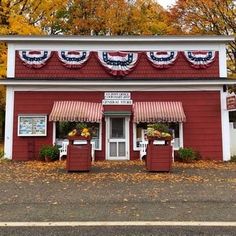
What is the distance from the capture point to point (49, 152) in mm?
18297

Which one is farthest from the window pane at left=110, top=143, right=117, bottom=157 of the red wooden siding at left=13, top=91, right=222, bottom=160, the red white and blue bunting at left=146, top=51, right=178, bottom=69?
the red white and blue bunting at left=146, top=51, right=178, bottom=69

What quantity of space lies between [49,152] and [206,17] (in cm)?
1898

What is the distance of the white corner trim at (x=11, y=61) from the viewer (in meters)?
19.6

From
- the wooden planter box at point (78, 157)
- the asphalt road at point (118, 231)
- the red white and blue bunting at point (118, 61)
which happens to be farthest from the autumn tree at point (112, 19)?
the asphalt road at point (118, 231)

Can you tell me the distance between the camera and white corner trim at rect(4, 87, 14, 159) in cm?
1925

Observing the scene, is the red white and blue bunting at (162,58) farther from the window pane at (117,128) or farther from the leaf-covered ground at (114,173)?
the leaf-covered ground at (114,173)

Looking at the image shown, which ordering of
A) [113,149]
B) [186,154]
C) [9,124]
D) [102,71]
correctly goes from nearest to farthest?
[186,154] < [9,124] < [113,149] < [102,71]

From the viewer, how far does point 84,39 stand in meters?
19.7

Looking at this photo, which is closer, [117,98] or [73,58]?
[117,98]

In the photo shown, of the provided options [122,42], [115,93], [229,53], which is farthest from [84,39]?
[229,53]

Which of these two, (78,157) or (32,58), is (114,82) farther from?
(78,157)

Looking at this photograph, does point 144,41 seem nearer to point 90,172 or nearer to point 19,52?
point 19,52

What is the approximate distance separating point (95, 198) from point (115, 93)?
34.7 ft

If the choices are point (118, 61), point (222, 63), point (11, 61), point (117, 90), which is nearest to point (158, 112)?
point (117, 90)
